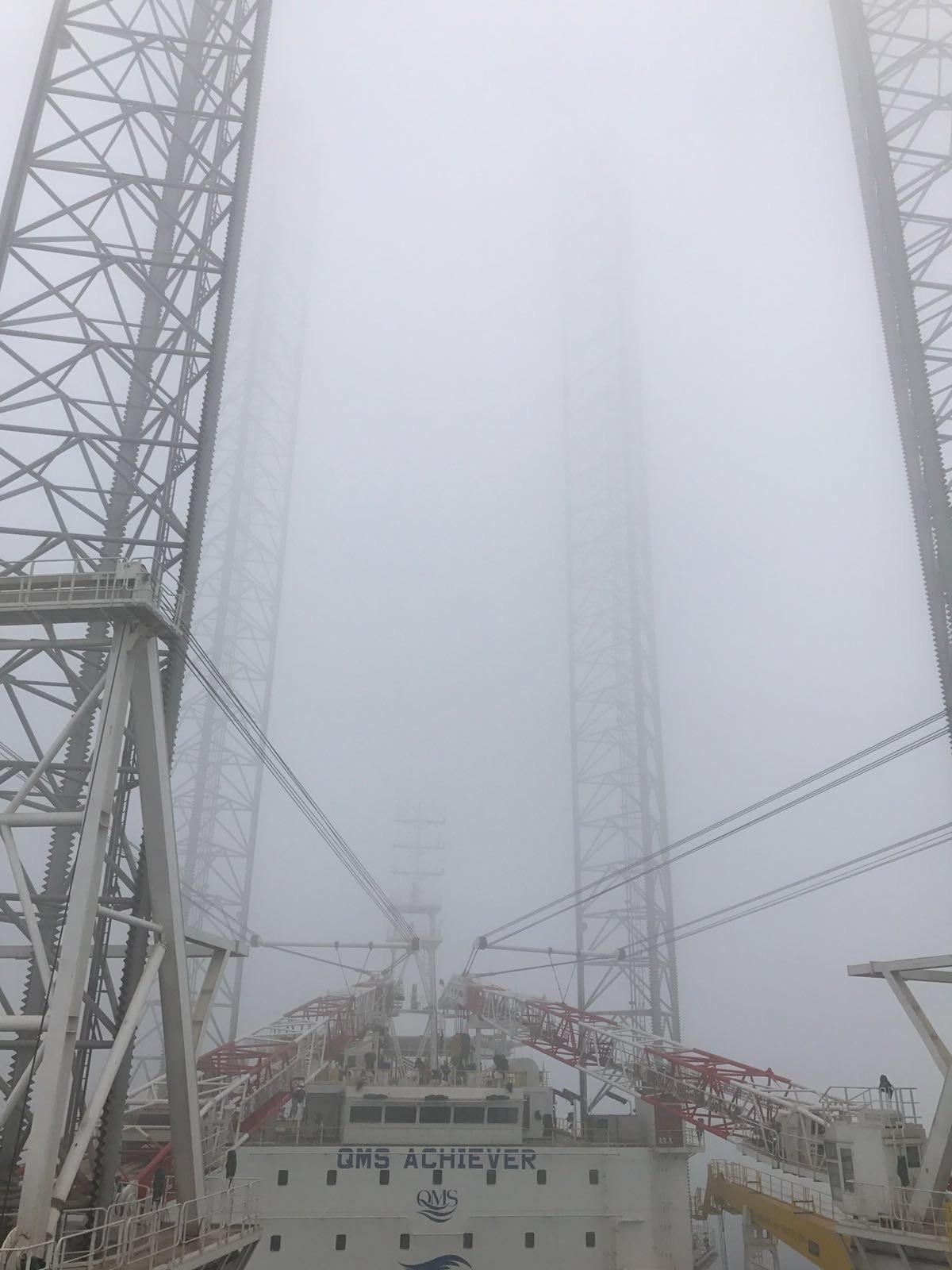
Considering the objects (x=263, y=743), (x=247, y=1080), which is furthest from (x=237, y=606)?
(x=247, y=1080)

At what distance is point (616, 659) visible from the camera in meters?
45.7

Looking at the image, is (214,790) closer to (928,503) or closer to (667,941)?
(667,941)

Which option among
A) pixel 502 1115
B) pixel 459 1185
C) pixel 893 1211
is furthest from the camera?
pixel 502 1115

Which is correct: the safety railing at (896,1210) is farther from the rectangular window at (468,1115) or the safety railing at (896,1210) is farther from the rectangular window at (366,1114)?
the rectangular window at (366,1114)

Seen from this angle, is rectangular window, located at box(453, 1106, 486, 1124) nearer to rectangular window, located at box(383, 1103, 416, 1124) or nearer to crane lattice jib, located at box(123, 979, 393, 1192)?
rectangular window, located at box(383, 1103, 416, 1124)

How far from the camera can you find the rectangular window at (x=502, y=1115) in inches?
869

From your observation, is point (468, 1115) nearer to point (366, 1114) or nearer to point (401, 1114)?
point (401, 1114)

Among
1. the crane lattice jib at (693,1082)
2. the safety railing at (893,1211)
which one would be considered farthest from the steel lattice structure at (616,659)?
the safety railing at (893,1211)

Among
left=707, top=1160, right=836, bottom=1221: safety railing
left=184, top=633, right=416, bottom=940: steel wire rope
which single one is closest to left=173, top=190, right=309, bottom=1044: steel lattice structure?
left=184, top=633, right=416, bottom=940: steel wire rope

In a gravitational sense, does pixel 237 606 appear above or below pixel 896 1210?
above

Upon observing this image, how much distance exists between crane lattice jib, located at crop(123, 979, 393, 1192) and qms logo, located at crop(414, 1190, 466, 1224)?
3.81 meters

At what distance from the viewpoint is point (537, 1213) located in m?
20.4

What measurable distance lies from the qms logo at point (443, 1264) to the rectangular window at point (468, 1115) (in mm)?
2642

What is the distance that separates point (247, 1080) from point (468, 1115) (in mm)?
5053
